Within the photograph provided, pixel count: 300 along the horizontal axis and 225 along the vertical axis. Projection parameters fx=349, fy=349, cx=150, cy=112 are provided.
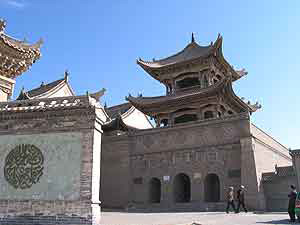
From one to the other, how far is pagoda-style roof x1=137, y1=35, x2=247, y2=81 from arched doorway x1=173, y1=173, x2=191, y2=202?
9846 millimetres

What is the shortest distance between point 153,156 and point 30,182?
1276 centimetres

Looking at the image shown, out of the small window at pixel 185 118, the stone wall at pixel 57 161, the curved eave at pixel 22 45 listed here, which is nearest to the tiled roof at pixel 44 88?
the small window at pixel 185 118

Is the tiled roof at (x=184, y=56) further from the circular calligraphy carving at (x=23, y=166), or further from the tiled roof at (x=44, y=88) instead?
the circular calligraphy carving at (x=23, y=166)

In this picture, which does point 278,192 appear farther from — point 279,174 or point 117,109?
point 117,109

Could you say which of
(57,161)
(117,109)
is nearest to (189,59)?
(117,109)

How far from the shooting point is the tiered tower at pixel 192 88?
25.1 meters

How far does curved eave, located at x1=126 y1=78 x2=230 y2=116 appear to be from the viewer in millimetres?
24058

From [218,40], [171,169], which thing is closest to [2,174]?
[171,169]

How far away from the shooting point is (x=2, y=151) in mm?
10516

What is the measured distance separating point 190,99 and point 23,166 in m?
16.8

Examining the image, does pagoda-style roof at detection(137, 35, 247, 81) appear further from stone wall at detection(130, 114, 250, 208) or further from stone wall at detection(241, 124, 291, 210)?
stone wall at detection(241, 124, 291, 210)

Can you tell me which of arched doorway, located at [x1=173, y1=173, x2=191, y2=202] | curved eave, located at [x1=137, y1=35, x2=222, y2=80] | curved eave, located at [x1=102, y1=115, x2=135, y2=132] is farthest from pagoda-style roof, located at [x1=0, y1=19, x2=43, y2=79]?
curved eave, located at [x1=137, y1=35, x2=222, y2=80]

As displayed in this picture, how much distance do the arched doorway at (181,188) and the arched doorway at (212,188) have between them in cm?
162

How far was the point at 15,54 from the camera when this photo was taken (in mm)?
13328
